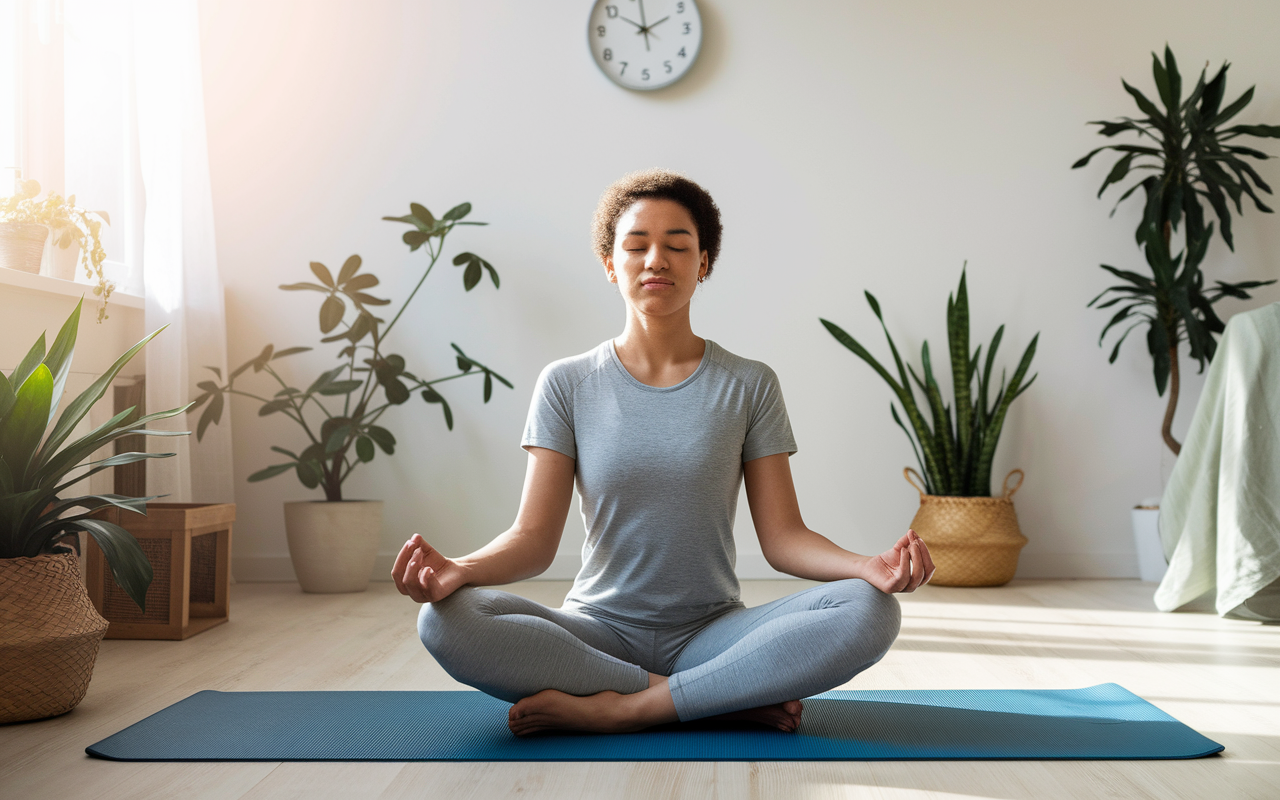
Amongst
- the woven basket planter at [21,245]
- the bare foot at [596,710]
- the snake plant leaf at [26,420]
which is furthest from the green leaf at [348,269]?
the bare foot at [596,710]

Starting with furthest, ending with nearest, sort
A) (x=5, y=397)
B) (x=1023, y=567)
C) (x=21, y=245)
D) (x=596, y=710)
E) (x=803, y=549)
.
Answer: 1. (x=1023, y=567)
2. (x=21, y=245)
3. (x=5, y=397)
4. (x=803, y=549)
5. (x=596, y=710)

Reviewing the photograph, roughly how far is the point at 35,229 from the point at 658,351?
1.63 m

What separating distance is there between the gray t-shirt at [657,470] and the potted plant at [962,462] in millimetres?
1552

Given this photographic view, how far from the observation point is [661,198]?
1.52 metres

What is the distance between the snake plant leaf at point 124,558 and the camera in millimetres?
1536

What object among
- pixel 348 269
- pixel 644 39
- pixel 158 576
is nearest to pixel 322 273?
pixel 348 269

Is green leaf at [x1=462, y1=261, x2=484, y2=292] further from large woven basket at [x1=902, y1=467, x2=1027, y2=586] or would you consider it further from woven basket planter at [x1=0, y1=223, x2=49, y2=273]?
large woven basket at [x1=902, y1=467, x2=1027, y2=586]

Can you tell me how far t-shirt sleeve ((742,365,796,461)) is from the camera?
60.0 inches

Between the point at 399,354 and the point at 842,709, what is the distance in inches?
85.4

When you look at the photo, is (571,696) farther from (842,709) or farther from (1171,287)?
(1171,287)

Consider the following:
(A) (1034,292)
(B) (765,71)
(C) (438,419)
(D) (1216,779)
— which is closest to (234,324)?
(C) (438,419)

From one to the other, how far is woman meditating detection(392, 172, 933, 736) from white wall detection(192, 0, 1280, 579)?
1.68m

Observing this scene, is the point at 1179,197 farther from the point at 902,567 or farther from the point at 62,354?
the point at 62,354

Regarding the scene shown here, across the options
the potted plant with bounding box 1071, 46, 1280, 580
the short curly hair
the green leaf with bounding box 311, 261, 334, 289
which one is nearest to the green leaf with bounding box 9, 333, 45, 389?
the short curly hair
